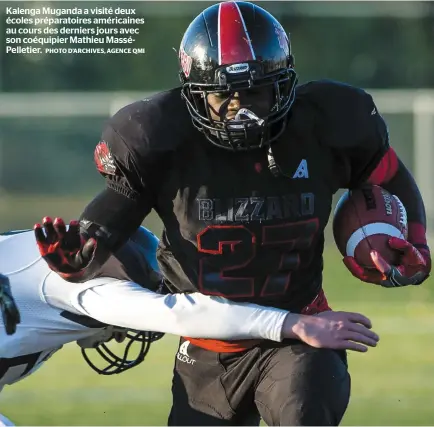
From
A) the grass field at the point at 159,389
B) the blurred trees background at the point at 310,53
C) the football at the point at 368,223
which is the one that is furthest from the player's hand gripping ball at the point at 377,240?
the blurred trees background at the point at 310,53

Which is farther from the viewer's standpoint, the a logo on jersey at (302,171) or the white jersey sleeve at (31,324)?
Result: the white jersey sleeve at (31,324)

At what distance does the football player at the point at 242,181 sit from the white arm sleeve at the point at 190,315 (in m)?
0.06

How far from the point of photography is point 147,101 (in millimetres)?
2965

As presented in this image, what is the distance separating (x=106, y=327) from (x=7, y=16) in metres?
6.75

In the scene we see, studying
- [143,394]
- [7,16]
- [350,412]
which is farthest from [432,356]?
[7,16]

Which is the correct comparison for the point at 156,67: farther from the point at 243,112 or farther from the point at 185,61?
the point at 243,112

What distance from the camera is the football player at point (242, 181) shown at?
2.86 metres

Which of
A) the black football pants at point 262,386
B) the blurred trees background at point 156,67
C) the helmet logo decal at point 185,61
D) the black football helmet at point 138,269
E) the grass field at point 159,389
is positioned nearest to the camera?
the black football pants at point 262,386

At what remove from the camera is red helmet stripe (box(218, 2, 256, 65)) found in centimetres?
288

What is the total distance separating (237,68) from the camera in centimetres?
Answer: 285

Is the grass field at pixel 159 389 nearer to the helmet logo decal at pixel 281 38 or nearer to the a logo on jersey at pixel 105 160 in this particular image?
the a logo on jersey at pixel 105 160

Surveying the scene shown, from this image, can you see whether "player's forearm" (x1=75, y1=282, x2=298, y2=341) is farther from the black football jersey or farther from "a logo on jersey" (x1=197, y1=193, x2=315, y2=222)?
"a logo on jersey" (x1=197, y1=193, x2=315, y2=222)

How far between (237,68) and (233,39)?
91 mm

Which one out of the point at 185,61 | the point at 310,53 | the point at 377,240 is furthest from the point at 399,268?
the point at 310,53
